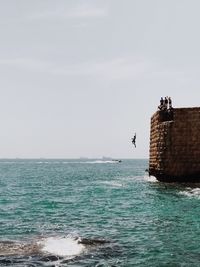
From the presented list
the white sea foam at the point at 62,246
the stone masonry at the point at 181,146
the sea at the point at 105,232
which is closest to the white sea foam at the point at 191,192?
the sea at the point at 105,232

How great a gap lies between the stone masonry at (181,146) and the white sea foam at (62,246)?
19.3m

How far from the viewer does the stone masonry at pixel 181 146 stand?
35.2 m

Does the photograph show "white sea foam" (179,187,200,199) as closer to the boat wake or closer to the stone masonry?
the stone masonry

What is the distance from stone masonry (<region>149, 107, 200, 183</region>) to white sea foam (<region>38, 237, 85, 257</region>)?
19289mm

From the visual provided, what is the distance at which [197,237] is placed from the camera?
1761 centimetres

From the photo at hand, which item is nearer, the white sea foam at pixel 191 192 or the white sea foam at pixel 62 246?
the white sea foam at pixel 62 246

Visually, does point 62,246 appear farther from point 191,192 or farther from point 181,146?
point 181,146

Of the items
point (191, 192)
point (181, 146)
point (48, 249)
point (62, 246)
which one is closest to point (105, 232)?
point (62, 246)

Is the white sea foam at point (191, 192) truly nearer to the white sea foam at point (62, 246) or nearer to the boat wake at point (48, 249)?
the boat wake at point (48, 249)

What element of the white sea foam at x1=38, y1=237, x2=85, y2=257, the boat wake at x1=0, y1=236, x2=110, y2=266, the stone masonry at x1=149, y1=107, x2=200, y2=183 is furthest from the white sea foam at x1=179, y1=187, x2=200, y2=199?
the white sea foam at x1=38, y1=237, x2=85, y2=257

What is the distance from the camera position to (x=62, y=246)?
16.2m

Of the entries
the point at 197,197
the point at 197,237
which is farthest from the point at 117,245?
the point at 197,197

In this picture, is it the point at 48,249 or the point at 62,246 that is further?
the point at 62,246

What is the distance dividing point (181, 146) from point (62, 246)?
20.9 meters
